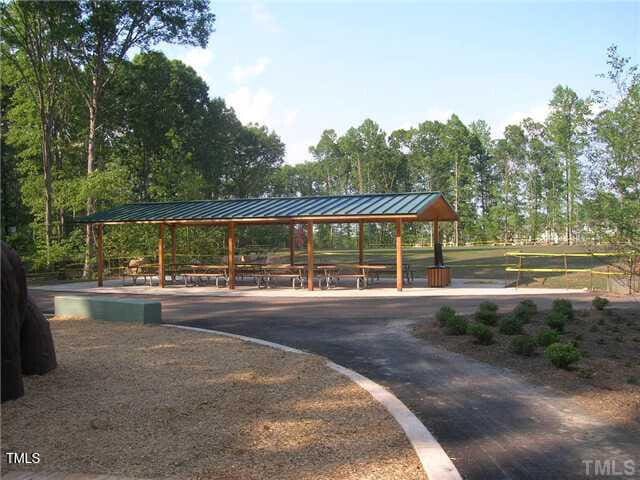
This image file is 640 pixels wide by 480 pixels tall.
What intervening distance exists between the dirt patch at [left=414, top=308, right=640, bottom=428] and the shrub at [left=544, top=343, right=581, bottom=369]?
0.10 meters

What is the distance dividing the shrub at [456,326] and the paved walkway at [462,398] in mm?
722

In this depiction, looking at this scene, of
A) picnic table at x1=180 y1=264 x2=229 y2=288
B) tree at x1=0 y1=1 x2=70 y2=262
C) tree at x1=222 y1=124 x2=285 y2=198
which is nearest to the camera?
picnic table at x1=180 y1=264 x2=229 y2=288

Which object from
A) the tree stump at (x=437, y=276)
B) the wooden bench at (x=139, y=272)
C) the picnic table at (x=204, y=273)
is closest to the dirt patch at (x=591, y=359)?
the tree stump at (x=437, y=276)

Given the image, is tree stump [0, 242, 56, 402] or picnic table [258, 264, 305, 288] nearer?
tree stump [0, 242, 56, 402]

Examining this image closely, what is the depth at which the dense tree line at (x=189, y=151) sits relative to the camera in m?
10.7

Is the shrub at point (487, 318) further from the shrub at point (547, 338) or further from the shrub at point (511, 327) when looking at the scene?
the shrub at point (547, 338)

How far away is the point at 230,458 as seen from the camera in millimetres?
4391

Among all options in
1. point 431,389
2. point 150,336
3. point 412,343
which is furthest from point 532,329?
point 150,336

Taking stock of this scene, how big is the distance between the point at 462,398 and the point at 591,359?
2.70 metres

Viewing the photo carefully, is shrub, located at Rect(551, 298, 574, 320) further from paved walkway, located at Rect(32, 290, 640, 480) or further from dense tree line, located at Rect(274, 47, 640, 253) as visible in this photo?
dense tree line, located at Rect(274, 47, 640, 253)

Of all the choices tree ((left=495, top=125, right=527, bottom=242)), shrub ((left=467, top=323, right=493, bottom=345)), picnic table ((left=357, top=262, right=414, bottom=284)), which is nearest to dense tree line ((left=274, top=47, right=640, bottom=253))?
tree ((left=495, top=125, right=527, bottom=242))

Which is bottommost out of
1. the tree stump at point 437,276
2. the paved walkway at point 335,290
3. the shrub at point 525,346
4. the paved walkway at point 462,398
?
the paved walkway at point 462,398

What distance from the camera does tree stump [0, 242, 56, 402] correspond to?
5.88 m

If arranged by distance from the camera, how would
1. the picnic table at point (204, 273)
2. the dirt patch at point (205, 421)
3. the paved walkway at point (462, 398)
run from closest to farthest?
the dirt patch at point (205, 421) → the paved walkway at point (462, 398) → the picnic table at point (204, 273)
